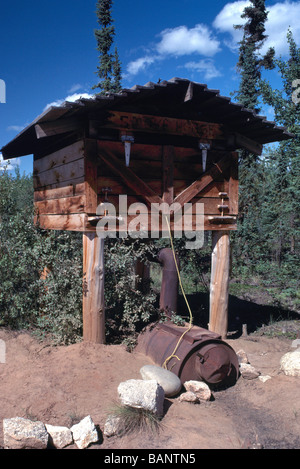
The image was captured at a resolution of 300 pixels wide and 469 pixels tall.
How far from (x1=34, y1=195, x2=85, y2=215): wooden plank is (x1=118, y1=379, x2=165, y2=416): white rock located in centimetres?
283

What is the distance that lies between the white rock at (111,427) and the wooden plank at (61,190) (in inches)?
135

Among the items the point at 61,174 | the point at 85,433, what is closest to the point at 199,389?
the point at 85,433

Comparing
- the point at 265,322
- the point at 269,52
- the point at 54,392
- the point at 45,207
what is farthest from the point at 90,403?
the point at 269,52

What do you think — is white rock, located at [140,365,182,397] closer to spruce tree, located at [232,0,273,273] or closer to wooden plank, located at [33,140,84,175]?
wooden plank, located at [33,140,84,175]

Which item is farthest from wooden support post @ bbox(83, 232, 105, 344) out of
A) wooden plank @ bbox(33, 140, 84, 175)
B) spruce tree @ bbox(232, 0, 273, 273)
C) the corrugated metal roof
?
spruce tree @ bbox(232, 0, 273, 273)

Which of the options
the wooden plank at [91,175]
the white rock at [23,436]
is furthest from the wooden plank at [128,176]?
the white rock at [23,436]

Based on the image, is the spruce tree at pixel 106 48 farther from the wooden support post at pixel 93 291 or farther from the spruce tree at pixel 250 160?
the wooden support post at pixel 93 291

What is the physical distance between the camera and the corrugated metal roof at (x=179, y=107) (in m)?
5.61

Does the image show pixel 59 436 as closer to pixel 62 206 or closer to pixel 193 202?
pixel 62 206

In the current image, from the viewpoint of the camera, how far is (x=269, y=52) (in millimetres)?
20141

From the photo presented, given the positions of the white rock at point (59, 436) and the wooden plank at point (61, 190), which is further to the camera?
the wooden plank at point (61, 190)

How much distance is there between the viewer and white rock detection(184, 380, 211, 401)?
17.7ft
